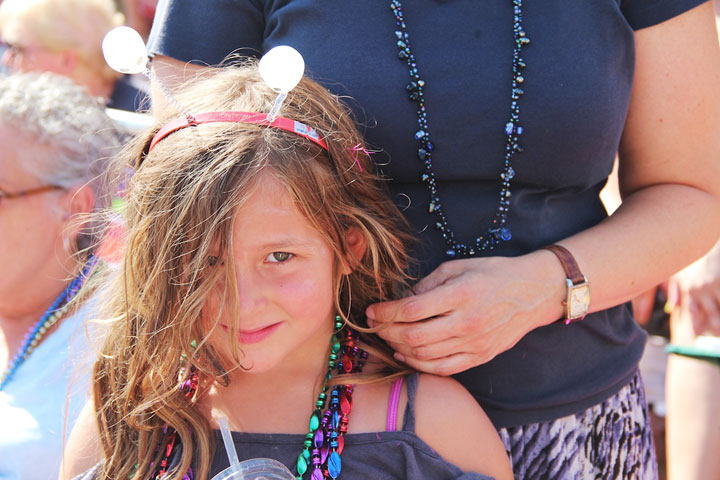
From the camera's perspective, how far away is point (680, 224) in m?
1.44

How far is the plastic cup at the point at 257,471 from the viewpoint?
123 centimetres

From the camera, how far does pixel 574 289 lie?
1340 mm

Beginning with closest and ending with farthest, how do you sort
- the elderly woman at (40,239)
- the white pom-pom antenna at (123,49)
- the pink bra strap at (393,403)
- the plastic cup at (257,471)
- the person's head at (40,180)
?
1. the white pom-pom antenna at (123,49)
2. the plastic cup at (257,471)
3. the pink bra strap at (393,403)
4. the elderly woman at (40,239)
5. the person's head at (40,180)

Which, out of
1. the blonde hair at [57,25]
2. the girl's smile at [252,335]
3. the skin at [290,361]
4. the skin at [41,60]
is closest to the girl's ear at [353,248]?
the skin at [290,361]

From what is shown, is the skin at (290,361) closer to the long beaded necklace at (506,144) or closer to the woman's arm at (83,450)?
the woman's arm at (83,450)

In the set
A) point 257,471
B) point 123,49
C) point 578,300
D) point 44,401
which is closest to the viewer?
point 123,49

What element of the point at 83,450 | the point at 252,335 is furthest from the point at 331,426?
the point at 83,450

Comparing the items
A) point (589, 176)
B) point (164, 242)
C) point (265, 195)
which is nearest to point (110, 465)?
point (164, 242)

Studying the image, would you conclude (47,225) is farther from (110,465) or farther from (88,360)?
(110,465)

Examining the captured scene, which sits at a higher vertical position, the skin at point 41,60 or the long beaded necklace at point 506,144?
the skin at point 41,60

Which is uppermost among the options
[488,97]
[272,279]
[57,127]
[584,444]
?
[57,127]

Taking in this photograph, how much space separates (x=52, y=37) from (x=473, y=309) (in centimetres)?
301

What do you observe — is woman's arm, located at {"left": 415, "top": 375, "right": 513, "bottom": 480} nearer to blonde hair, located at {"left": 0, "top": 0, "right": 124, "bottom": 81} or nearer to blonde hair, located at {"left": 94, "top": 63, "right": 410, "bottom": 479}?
blonde hair, located at {"left": 94, "top": 63, "right": 410, "bottom": 479}

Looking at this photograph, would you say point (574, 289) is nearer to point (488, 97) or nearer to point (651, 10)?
point (488, 97)
